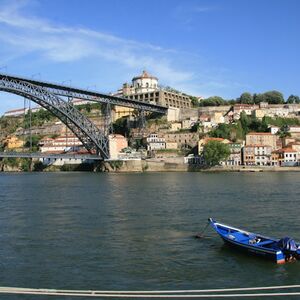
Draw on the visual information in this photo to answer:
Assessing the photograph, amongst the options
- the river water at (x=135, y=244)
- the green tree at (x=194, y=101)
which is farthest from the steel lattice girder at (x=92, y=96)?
the river water at (x=135, y=244)

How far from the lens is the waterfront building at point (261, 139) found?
79.9 meters

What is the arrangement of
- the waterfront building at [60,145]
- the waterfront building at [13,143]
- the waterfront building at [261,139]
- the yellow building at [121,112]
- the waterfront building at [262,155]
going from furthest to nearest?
the yellow building at [121,112] → the waterfront building at [13,143] → the waterfront building at [60,145] → the waterfront building at [261,139] → the waterfront building at [262,155]

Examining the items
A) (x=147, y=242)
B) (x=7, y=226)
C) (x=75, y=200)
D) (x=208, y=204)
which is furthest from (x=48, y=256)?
(x=75, y=200)

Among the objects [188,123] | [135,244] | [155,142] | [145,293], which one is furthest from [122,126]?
[145,293]

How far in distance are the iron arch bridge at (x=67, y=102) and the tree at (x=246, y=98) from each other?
30205 millimetres

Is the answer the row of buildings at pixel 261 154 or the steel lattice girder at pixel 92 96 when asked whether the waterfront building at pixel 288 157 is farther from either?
the steel lattice girder at pixel 92 96

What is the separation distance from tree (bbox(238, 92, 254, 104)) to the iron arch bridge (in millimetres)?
30205

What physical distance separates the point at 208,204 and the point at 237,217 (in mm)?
5259

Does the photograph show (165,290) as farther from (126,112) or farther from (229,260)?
(126,112)

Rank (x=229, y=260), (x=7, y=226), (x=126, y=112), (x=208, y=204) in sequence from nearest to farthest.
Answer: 1. (x=229, y=260)
2. (x=7, y=226)
3. (x=208, y=204)
4. (x=126, y=112)

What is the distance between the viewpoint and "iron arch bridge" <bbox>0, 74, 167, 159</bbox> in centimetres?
5941

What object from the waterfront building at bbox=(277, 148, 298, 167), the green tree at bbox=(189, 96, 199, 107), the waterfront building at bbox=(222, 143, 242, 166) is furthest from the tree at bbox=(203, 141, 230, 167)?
the green tree at bbox=(189, 96, 199, 107)

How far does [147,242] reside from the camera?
54.0 feet

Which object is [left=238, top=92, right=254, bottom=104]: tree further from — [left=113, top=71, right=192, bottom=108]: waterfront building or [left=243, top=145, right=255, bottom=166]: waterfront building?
[left=243, top=145, right=255, bottom=166]: waterfront building
